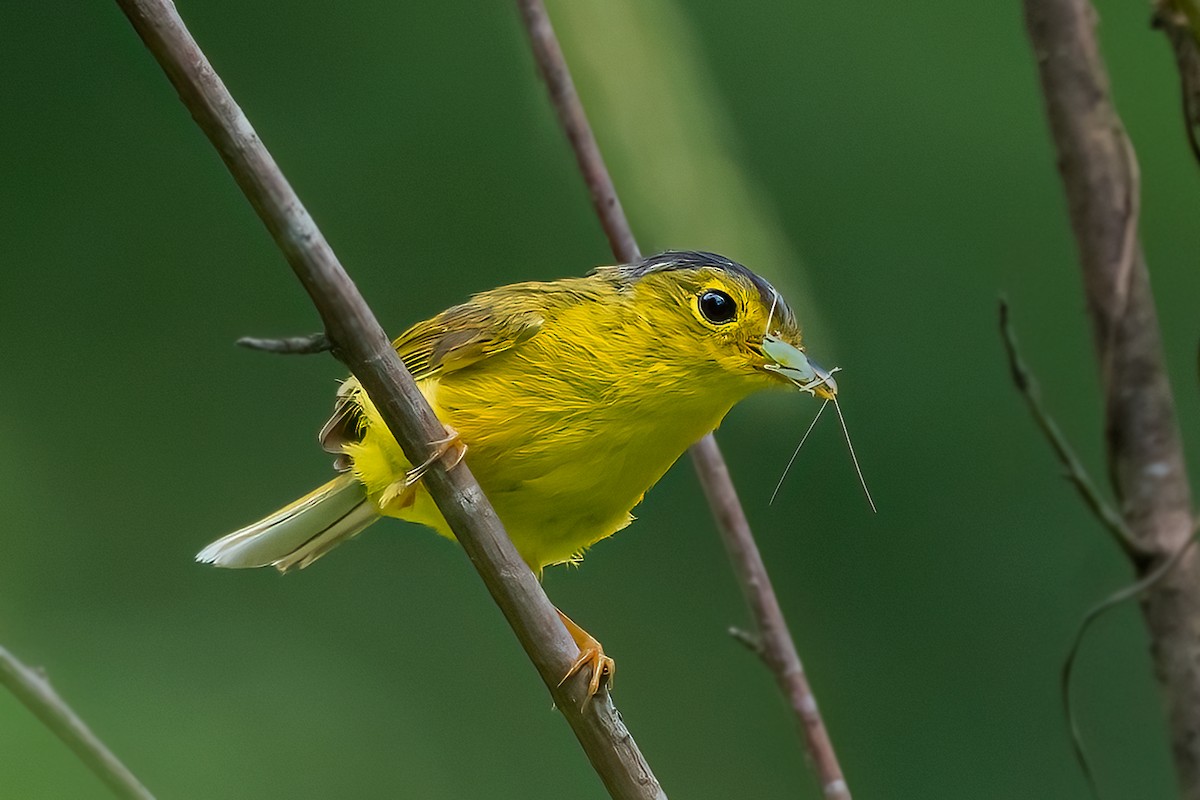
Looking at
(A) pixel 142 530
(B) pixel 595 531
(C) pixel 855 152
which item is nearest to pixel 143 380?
(A) pixel 142 530

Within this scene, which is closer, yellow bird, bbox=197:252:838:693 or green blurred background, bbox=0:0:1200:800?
yellow bird, bbox=197:252:838:693

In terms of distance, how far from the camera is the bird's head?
224 centimetres

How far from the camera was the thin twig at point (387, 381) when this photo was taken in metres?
1.42

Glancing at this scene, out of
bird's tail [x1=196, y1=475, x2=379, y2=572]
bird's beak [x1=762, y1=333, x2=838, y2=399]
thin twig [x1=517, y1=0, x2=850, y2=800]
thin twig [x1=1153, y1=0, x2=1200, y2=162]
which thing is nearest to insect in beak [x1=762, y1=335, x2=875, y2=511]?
bird's beak [x1=762, y1=333, x2=838, y2=399]

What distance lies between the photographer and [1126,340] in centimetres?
177

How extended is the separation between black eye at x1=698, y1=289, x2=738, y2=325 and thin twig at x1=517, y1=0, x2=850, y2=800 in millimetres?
273

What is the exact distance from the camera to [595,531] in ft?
8.09

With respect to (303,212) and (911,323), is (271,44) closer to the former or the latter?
(911,323)

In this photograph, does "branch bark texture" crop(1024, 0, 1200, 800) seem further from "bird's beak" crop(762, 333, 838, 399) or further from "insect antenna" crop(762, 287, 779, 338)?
"insect antenna" crop(762, 287, 779, 338)

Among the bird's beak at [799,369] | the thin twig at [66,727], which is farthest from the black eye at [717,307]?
the thin twig at [66,727]

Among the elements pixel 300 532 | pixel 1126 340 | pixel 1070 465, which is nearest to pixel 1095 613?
pixel 1070 465

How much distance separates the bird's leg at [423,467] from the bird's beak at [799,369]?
0.56 meters

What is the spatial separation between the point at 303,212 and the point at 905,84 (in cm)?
402

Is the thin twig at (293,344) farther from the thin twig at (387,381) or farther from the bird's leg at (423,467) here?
the bird's leg at (423,467)
